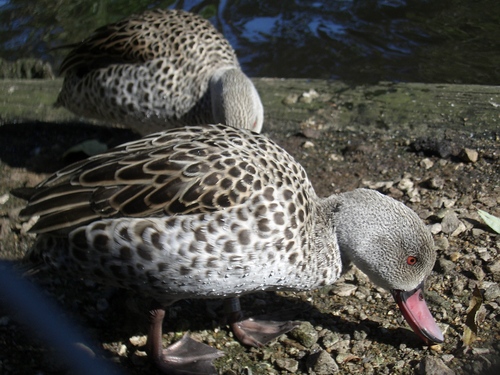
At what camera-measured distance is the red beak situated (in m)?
3.62

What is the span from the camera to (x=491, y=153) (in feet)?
17.2

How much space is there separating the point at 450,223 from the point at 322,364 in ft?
4.77

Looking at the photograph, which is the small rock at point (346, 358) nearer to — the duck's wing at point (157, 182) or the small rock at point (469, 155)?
the duck's wing at point (157, 182)

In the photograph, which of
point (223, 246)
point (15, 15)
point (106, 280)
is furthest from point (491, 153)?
point (15, 15)

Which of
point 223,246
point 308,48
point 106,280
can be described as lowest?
point 308,48

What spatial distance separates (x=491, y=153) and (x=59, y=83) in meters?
4.17

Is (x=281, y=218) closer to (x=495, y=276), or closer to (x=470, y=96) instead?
(x=495, y=276)

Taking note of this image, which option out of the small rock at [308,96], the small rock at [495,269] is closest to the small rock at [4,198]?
the small rock at [308,96]

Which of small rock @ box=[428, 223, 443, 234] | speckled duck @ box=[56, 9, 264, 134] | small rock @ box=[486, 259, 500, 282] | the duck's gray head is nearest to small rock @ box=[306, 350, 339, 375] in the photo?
small rock @ box=[486, 259, 500, 282]

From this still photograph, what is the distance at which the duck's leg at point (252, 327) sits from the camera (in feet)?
12.9

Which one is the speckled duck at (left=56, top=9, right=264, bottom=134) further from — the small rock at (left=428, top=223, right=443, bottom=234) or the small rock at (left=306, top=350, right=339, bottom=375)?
the small rock at (left=306, top=350, right=339, bottom=375)

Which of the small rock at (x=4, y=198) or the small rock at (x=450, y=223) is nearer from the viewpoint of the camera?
the small rock at (x=450, y=223)

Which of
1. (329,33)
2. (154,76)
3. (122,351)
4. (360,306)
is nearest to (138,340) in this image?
(122,351)

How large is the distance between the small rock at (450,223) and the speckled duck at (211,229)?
0.88 meters
